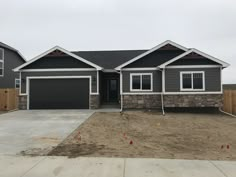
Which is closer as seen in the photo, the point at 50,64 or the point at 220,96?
the point at 220,96

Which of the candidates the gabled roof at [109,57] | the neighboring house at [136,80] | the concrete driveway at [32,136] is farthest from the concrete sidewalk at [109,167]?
the gabled roof at [109,57]

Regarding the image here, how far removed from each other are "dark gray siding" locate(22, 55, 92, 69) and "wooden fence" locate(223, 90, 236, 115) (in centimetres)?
1047

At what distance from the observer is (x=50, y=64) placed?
752 inches

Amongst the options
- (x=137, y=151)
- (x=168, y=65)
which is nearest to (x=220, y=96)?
(x=168, y=65)

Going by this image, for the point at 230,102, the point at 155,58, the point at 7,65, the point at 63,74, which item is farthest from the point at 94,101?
the point at 7,65

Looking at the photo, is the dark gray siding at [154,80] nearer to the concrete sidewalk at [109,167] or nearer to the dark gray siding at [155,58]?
the dark gray siding at [155,58]

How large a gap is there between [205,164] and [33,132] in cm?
700

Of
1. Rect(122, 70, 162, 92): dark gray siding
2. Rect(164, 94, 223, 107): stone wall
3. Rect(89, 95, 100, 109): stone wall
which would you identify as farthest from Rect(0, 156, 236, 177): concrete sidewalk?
Rect(89, 95, 100, 109): stone wall

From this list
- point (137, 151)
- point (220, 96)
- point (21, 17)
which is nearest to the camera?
point (137, 151)

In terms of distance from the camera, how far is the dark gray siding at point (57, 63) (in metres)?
18.9

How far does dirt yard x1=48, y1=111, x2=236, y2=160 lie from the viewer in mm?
6980

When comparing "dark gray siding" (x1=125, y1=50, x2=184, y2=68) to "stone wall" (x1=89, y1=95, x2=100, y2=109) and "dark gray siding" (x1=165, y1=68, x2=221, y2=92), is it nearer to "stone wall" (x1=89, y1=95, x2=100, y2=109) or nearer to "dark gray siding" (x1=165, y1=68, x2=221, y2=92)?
"dark gray siding" (x1=165, y1=68, x2=221, y2=92)

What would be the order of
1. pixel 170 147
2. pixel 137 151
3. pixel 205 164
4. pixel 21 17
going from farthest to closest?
pixel 21 17, pixel 170 147, pixel 137 151, pixel 205 164

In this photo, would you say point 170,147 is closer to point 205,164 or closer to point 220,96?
point 205,164
